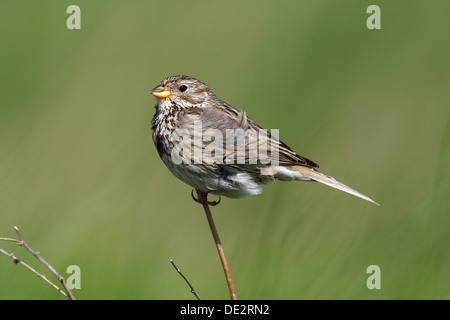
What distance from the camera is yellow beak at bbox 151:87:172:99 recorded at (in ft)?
14.2

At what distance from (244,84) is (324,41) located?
1.11 metres

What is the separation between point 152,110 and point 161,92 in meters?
3.15

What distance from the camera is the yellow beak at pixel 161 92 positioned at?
14.2 ft

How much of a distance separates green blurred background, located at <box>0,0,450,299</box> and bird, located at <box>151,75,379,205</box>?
993mm

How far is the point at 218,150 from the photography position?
4.13m

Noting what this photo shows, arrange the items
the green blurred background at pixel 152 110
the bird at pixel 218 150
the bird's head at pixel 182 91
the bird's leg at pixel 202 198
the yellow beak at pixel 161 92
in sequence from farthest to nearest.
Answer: the green blurred background at pixel 152 110 → the bird's head at pixel 182 91 → the yellow beak at pixel 161 92 → the bird at pixel 218 150 → the bird's leg at pixel 202 198

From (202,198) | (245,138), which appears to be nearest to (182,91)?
(245,138)

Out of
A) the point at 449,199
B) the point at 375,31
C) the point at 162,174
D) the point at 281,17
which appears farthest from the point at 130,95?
the point at 449,199

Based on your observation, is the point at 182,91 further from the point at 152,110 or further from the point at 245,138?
the point at 152,110

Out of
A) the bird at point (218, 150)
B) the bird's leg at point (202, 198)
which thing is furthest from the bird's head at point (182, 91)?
the bird's leg at point (202, 198)

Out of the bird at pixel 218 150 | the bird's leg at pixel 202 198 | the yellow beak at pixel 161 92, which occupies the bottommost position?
the bird's leg at pixel 202 198

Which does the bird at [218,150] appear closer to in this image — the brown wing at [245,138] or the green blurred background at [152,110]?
the brown wing at [245,138]

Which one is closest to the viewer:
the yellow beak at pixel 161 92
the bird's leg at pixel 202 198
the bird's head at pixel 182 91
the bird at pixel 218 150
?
the bird's leg at pixel 202 198

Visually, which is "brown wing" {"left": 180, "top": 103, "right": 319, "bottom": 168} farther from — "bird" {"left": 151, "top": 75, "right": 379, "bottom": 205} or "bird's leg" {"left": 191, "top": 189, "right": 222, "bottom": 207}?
"bird's leg" {"left": 191, "top": 189, "right": 222, "bottom": 207}
